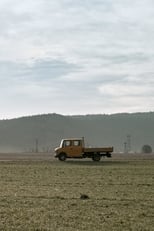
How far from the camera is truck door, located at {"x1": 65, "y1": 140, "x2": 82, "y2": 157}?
56469 millimetres

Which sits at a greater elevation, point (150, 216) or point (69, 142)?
point (69, 142)

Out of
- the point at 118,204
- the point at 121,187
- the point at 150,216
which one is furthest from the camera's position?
the point at 121,187

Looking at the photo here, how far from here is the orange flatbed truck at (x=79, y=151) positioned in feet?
182

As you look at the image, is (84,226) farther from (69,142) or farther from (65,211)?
(69,142)

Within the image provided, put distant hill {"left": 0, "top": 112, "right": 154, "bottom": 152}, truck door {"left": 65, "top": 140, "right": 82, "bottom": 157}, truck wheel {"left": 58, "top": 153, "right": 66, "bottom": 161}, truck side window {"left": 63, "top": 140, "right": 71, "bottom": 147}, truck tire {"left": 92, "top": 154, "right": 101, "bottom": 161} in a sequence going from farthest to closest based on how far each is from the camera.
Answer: distant hill {"left": 0, "top": 112, "right": 154, "bottom": 152}, truck side window {"left": 63, "top": 140, "right": 71, "bottom": 147}, truck wheel {"left": 58, "top": 153, "right": 66, "bottom": 161}, truck door {"left": 65, "top": 140, "right": 82, "bottom": 157}, truck tire {"left": 92, "top": 154, "right": 101, "bottom": 161}

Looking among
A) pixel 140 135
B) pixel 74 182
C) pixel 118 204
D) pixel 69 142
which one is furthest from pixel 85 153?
pixel 140 135

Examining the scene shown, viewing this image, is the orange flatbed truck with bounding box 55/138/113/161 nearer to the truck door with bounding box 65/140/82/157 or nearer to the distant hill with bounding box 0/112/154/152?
the truck door with bounding box 65/140/82/157

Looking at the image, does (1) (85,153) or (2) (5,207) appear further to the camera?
(1) (85,153)

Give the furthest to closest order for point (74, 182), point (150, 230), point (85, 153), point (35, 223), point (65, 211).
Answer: point (85, 153), point (74, 182), point (65, 211), point (35, 223), point (150, 230)

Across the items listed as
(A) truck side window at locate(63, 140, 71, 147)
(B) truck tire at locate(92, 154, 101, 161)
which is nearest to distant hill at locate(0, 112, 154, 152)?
(A) truck side window at locate(63, 140, 71, 147)

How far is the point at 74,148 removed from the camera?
186 ft

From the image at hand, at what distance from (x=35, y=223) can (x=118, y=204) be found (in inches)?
171

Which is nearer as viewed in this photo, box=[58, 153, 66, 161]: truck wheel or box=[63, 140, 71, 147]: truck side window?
box=[58, 153, 66, 161]: truck wheel

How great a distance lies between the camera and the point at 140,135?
186 meters
